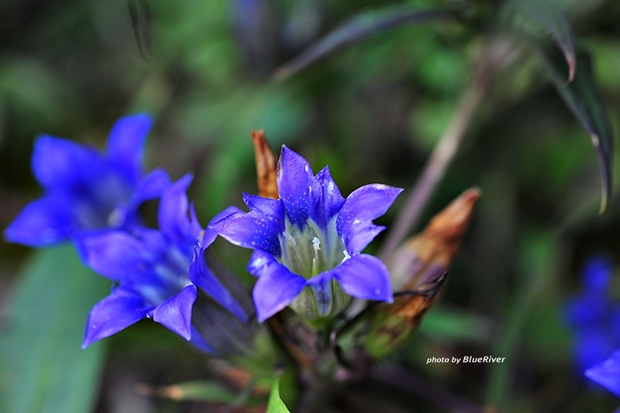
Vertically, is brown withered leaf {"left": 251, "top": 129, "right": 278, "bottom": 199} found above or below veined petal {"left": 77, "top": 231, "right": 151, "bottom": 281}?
above

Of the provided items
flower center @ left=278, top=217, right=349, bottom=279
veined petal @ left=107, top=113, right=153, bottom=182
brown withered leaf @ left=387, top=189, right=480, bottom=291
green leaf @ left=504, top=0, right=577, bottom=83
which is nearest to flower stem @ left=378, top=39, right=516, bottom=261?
green leaf @ left=504, top=0, right=577, bottom=83

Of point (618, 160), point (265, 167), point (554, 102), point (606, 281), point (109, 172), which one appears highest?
point (265, 167)

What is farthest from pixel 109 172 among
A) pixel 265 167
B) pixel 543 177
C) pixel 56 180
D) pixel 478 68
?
pixel 543 177

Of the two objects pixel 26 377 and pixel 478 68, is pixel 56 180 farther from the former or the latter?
pixel 478 68

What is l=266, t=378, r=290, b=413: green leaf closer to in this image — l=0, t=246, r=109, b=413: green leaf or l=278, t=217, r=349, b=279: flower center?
l=278, t=217, r=349, b=279: flower center

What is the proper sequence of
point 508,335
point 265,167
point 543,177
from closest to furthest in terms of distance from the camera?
point 265,167
point 508,335
point 543,177

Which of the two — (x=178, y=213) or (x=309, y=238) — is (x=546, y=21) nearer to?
(x=309, y=238)

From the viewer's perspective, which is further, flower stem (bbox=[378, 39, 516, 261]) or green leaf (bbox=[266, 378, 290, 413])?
flower stem (bbox=[378, 39, 516, 261])
